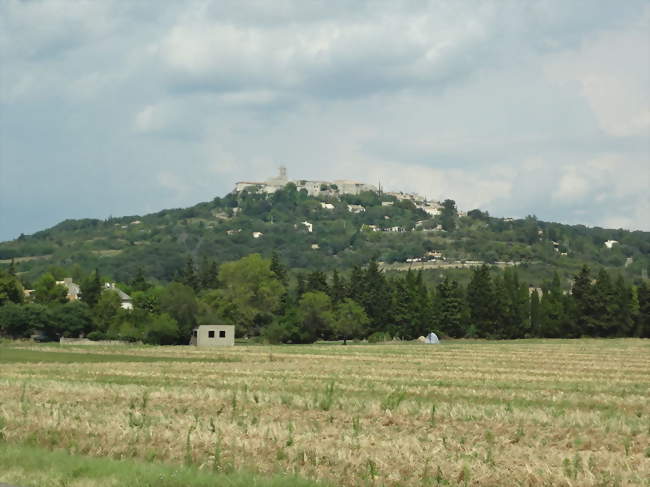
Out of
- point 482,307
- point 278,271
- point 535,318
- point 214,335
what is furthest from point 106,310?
point 535,318

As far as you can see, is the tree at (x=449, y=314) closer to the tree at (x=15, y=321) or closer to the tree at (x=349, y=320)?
the tree at (x=349, y=320)

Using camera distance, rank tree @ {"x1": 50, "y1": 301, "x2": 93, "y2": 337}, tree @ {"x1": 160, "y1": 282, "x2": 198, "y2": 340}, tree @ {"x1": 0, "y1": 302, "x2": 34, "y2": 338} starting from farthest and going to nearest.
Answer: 1. tree @ {"x1": 50, "y1": 301, "x2": 93, "y2": 337}
2. tree @ {"x1": 0, "y1": 302, "x2": 34, "y2": 338}
3. tree @ {"x1": 160, "y1": 282, "x2": 198, "y2": 340}

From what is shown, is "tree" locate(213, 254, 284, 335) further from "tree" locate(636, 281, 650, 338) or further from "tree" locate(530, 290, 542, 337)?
"tree" locate(636, 281, 650, 338)

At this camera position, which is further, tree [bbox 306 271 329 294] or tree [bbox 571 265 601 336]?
tree [bbox 306 271 329 294]

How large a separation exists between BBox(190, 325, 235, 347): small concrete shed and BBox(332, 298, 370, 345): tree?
83.3ft

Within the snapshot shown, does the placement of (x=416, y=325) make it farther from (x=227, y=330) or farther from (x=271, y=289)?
(x=227, y=330)

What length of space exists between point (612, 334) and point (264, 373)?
4458 inches

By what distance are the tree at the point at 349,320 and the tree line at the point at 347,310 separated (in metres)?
0.17

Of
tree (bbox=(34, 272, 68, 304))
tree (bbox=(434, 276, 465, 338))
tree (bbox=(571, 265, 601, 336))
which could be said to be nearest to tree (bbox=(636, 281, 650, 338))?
tree (bbox=(571, 265, 601, 336))

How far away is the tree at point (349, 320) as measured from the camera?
14075 centimetres

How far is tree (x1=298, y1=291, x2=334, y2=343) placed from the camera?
448ft

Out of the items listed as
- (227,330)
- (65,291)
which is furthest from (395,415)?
(65,291)

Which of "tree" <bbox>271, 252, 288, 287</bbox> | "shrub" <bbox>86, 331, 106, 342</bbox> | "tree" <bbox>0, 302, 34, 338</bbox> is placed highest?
"tree" <bbox>271, 252, 288, 287</bbox>

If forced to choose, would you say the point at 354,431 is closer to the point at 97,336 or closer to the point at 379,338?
the point at 379,338
